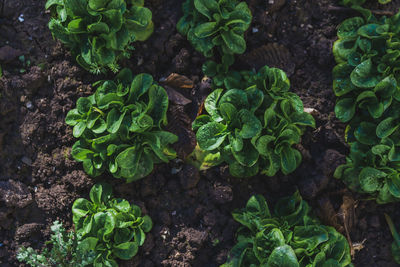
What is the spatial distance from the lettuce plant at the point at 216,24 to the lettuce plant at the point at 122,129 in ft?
1.70

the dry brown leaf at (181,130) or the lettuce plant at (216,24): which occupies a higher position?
the lettuce plant at (216,24)

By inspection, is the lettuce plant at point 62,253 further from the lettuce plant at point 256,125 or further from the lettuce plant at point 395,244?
the lettuce plant at point 395,244

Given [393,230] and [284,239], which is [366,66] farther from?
[284,239]

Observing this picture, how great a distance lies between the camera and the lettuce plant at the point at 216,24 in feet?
11.0

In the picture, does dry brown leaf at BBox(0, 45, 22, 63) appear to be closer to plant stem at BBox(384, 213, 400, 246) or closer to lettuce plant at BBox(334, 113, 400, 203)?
lettuce plant at BBox(334, 113, 400, 203)

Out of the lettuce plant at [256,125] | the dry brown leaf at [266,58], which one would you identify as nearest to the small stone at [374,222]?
the lettuce plant at [256,125]

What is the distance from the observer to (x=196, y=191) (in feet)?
11.5

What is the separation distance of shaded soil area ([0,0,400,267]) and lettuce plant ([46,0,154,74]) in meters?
0.18

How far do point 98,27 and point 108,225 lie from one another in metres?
1.49

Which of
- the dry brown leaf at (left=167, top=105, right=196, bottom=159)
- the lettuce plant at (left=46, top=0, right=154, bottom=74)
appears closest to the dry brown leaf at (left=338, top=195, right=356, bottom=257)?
the dry brown leaf at (left=167, top=105, right=196, bottom=159)

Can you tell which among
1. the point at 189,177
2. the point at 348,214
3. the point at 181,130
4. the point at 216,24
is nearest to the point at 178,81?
the point at 181,130

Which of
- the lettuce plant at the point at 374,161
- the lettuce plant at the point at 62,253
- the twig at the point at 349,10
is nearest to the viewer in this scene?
the lettuce plant at the point at 62,253

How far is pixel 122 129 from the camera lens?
3.29 m

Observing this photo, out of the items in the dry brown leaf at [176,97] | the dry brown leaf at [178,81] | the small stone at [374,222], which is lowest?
the small stone at [374,222]
